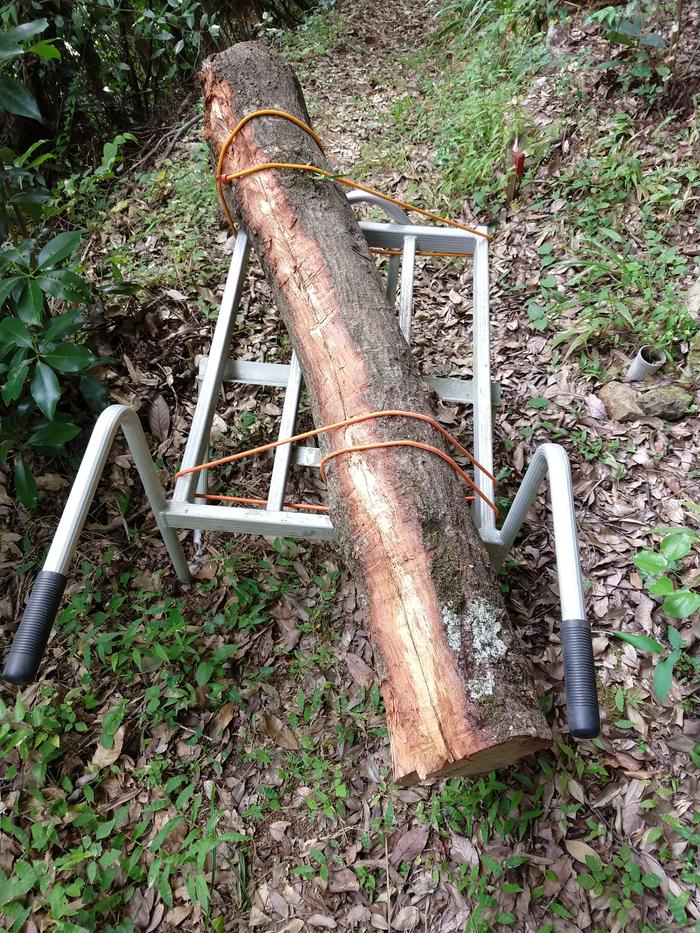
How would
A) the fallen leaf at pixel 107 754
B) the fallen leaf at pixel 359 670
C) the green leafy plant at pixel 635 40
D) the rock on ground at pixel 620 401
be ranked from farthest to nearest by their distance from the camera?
the green leafy plant at pixel 635 40, the rock on ground at pixel 620 401, the fallen leaf at pixel 359 670, the fallen leaf at pixel 107 754

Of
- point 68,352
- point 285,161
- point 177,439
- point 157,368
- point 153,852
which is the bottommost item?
point 153,852

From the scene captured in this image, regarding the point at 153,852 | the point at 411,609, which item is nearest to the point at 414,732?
the point at 411,609

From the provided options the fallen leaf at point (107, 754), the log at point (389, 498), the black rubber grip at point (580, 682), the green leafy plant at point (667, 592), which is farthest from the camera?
the fallen leaf at point (107, 754)

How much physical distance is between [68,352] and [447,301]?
1.95m

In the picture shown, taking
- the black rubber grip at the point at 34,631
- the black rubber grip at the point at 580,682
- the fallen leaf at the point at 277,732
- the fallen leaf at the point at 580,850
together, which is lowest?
the fallen leaf at the point at 580,850

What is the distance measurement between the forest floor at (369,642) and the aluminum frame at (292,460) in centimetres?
38

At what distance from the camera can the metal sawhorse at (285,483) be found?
1.06 m

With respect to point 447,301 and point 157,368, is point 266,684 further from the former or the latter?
point 447,301

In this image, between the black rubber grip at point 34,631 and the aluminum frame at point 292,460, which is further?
the aluminum frame at point 292,460

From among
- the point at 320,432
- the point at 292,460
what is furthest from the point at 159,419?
the point at 320,432

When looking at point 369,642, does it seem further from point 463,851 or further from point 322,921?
point 322,921

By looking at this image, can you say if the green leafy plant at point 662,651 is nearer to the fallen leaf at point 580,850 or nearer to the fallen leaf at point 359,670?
the fallen leaf at point 580,850

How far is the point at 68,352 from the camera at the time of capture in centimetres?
193

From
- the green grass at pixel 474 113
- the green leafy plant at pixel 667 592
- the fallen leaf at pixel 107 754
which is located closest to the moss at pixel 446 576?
the green leafy plant at pixel 667 592
